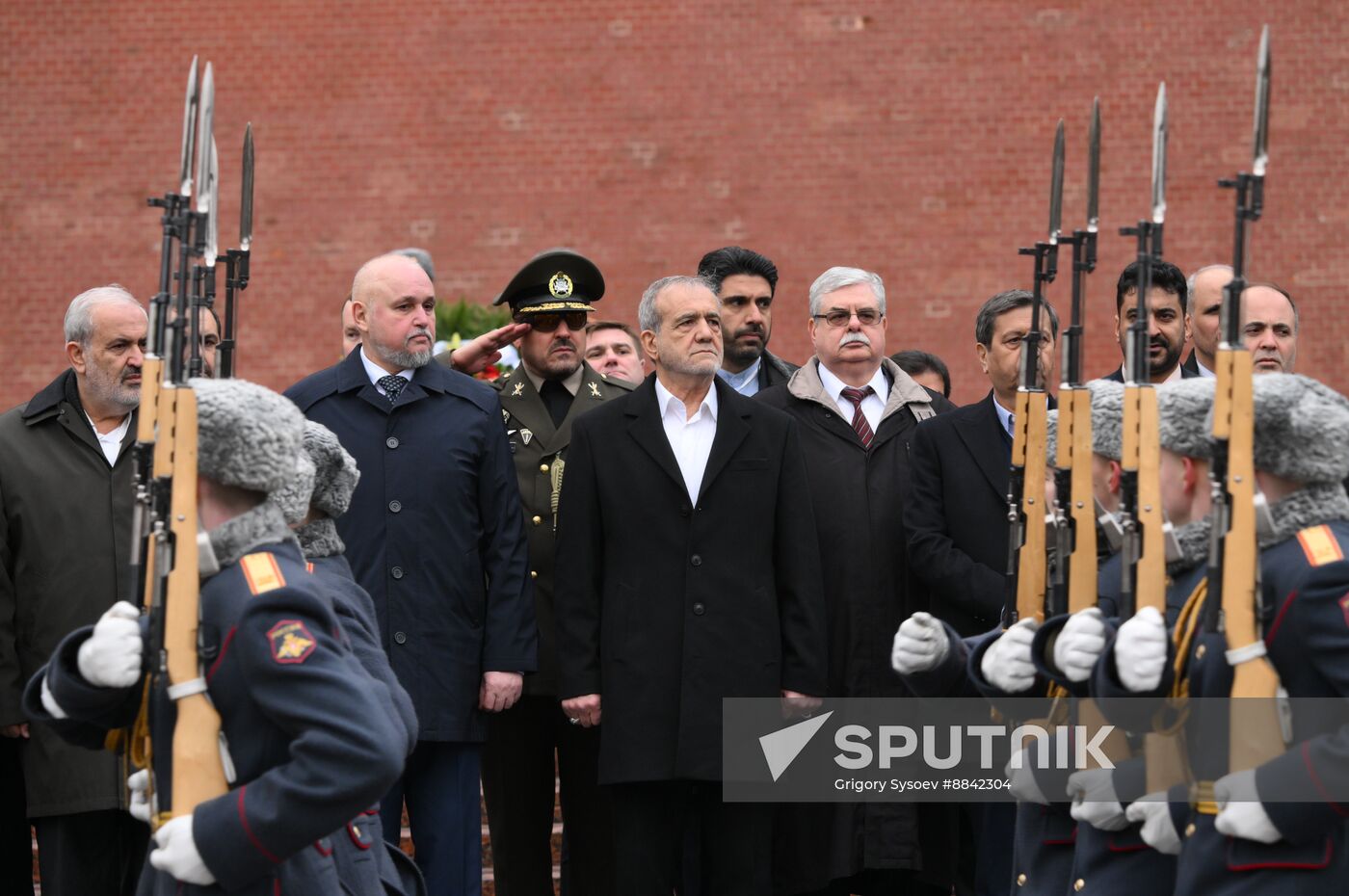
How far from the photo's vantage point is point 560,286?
6.23 metres

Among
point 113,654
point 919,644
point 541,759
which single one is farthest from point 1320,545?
point 541,759

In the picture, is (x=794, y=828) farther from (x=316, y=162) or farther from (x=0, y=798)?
(x=316, y=162)

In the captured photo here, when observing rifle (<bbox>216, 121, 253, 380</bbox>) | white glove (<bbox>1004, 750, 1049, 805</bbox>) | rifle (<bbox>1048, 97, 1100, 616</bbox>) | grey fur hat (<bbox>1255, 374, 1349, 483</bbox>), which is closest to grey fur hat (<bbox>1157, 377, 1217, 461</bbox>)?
grey fur hat (<bbox>1255, 374, 1349, 483</bbox>)

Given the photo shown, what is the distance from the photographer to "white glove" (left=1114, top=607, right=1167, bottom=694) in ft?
11.1

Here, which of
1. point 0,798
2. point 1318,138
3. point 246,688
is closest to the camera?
point 246,688

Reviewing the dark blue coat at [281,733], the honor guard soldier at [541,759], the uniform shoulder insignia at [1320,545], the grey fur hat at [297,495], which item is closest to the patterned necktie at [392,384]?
the honor guard soldier at [541,759]

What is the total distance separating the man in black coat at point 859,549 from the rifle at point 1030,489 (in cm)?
114

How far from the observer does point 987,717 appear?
5.61 m

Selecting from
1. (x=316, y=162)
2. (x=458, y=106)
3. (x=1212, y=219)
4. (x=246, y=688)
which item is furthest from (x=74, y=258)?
(x=246, y=688)

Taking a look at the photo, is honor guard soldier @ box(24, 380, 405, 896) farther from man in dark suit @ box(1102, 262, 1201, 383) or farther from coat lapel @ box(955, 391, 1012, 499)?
man in dark suit @ box(1102, 262, 1201, 383)

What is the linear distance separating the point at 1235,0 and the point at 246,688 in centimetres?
1110

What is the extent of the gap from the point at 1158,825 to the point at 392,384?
292 centimetres

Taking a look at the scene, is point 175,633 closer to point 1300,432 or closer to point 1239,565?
point 1239,565

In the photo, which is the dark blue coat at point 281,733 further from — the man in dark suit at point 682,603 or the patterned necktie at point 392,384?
the patterned necktie at point 392,384
